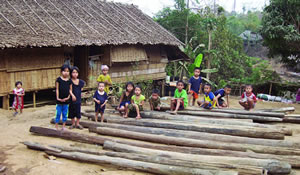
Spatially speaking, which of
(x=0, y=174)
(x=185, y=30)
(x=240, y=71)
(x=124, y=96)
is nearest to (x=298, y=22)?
(x=240, y=71)

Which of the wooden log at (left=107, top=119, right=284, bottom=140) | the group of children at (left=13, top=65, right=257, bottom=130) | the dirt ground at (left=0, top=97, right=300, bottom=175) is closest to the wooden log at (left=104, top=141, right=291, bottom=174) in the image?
the dirt ground at (left=0, top=97, right=300, bottom=175)

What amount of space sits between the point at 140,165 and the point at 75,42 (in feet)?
23.4

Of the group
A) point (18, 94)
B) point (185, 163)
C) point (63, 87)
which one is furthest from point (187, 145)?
point (18, 94)

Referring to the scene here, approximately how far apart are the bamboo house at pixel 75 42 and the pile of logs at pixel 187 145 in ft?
15.3

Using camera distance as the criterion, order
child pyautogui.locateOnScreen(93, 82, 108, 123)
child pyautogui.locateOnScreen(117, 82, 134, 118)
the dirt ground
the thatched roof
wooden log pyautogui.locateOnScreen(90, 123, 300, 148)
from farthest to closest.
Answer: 1. the thatched roof
2. child pyautogui.locateOnScreen(117, 82, 134, 118)
3. child pyautogui.locateOnScreen(93, 82, 108, 123)
4. wooden log pyautogui.locateOnScreen(90, 123, 300, 148)
5. the dirt ground

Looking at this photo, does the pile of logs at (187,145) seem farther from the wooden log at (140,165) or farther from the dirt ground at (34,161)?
the dirt ground at (34,161)

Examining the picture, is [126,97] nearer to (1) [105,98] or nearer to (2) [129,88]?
(2) [129,88]

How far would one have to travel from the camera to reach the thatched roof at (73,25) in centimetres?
918

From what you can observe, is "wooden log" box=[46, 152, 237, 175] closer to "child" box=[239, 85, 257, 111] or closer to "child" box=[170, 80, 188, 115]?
"child" box=[170, 80, 188, 115]

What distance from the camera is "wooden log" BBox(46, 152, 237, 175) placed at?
3652mm

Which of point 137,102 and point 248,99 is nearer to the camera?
point 137,102

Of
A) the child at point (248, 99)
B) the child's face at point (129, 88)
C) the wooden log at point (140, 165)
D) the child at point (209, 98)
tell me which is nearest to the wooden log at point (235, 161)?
the wooden log at point (140, 165)

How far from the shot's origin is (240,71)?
1708 cm

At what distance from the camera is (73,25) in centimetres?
1092
